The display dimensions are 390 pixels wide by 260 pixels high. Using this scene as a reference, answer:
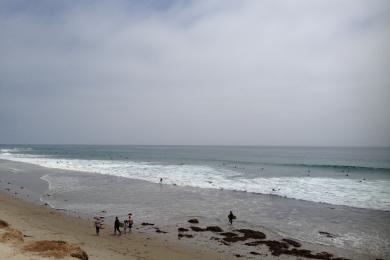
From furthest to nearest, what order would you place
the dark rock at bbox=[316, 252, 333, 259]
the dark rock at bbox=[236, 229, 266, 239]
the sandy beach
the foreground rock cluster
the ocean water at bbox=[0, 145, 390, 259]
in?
the ocean water at bbox=[0, 145, 390, 259] → the dark rock at bbox=[236, 229, 266, 239] → the foreground rock cluster → the dark rock at bbox=[316, 252, 333, 259] → the sandy beach

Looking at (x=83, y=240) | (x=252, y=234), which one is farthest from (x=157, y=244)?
(x=252, y=234)

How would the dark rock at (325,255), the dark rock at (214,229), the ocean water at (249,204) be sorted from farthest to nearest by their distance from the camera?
the ocean water at (249,204) < the dark rock at (214,229) < the dark rock at (325,255)

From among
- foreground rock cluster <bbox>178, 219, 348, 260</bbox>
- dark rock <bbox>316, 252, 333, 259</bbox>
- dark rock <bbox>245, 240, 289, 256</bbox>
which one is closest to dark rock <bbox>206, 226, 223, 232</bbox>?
foreground rock cluster <bbox>178, 219, 348, 260</bbox>

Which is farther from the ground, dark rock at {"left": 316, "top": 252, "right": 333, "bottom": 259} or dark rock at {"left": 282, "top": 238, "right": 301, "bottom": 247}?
dark rock at {"left": 282, "top": 238, "right": 301, "bottom": 247}

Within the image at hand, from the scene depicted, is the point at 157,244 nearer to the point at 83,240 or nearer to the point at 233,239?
the point at 83,240

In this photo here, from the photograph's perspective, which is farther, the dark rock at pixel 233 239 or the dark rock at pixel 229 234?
the dark rock at pixel 229 234

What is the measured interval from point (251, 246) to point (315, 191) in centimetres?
2228

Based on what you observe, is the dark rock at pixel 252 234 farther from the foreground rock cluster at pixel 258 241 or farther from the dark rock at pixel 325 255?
the dark rock at pixel 325 255

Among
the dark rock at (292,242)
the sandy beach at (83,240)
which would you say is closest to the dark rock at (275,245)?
the dark rock at (292,242)

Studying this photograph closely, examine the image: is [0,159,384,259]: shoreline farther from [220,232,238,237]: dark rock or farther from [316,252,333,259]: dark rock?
[220,232,238,237]: dark rock

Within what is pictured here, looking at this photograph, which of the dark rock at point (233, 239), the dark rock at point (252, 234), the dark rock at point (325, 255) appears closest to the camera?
the dark rock at point (325, 255)

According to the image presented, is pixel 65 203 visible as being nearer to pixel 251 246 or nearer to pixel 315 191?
pixel 251 246

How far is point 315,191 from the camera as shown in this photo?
38656 millimetres

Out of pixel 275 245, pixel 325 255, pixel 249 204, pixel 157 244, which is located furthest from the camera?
pixel 249 204
